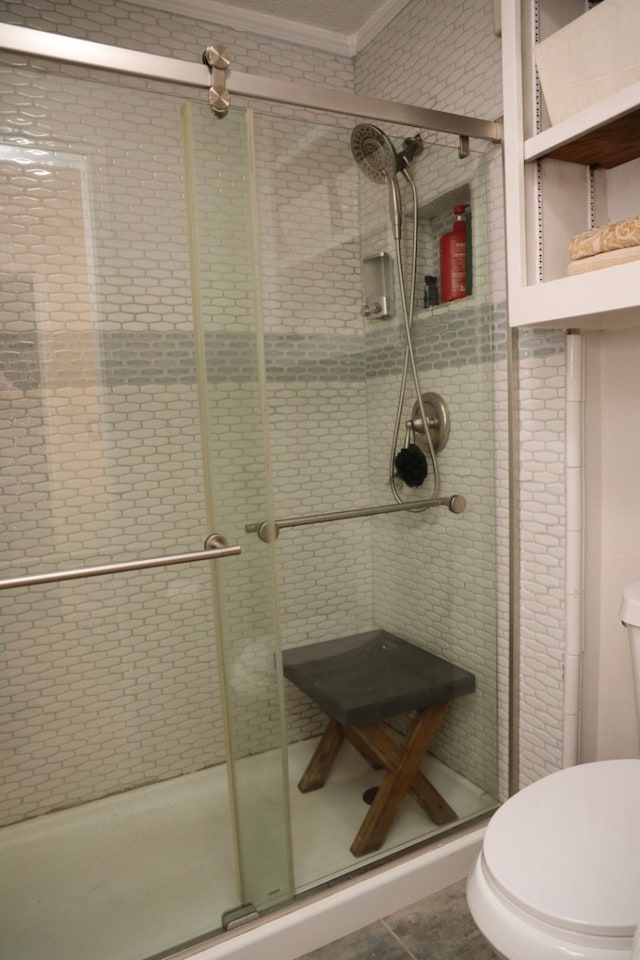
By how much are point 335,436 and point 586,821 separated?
100 centimetres

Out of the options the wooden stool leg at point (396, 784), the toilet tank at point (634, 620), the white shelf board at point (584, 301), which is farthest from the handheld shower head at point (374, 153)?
the wooden stool leg at point (396, 784)

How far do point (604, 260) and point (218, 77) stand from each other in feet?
2.79

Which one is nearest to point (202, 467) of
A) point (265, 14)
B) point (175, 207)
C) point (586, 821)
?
point (175, 207)

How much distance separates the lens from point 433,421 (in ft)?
5.59

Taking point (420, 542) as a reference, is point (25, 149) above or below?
above

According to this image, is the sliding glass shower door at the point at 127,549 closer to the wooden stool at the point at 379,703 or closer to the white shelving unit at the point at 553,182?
the wooden stool at the point at 379,703

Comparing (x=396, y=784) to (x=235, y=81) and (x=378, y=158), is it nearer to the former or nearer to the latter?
(x=378, y=158)

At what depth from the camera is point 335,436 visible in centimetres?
166

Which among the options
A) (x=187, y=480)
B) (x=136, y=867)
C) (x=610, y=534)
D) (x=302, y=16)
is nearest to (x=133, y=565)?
(x=187, y=480)

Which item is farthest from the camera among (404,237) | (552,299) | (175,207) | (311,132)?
(404,237)

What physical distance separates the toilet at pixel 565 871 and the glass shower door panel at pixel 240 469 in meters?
0.58

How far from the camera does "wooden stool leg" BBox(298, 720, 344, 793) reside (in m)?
1.66

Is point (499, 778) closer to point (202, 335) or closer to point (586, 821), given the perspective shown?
point (586, 821)

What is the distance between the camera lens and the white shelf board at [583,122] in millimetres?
1106
